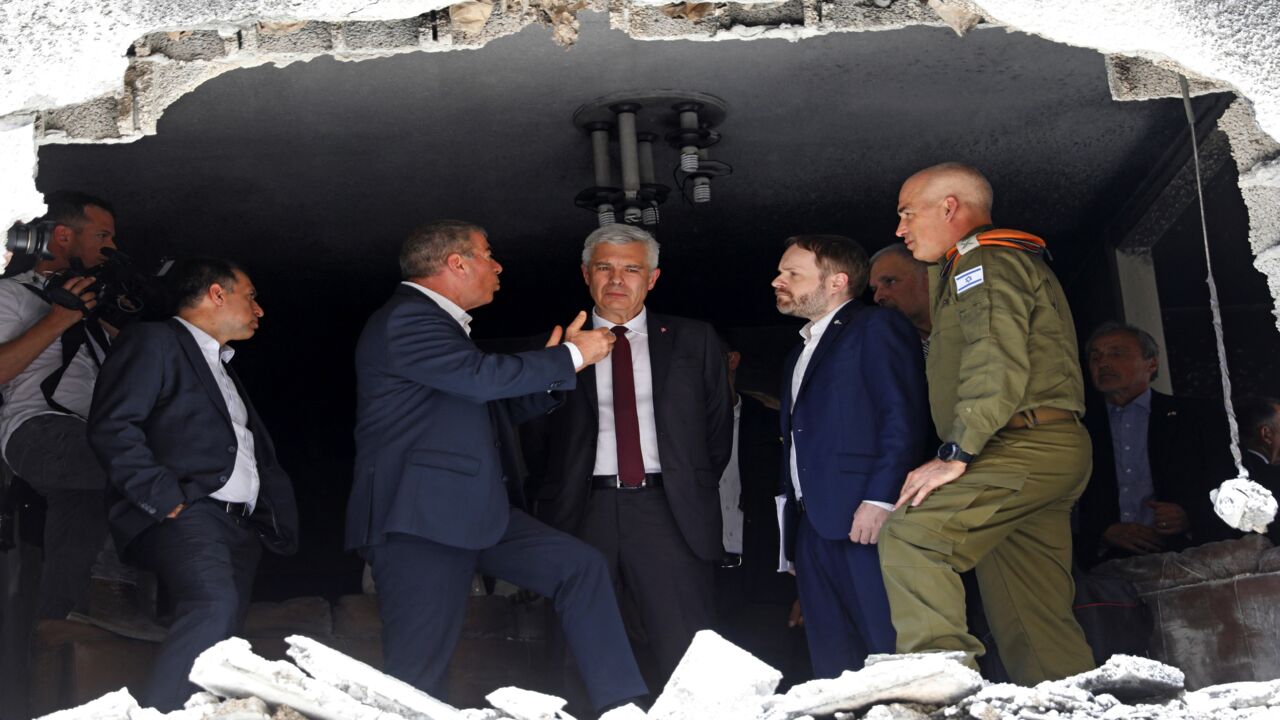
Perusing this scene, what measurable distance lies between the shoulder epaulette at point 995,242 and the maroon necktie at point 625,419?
1.13 m

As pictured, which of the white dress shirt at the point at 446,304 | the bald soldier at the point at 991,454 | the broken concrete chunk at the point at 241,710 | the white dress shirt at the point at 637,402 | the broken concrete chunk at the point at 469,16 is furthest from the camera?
the white dress shirt at the point at 637,402

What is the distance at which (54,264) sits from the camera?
175 inches

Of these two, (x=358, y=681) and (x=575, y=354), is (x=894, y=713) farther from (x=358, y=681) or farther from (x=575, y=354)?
(x=575, y=354)

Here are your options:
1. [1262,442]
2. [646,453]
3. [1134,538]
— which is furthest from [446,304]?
[1262,442]

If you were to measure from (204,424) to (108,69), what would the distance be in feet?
4.18

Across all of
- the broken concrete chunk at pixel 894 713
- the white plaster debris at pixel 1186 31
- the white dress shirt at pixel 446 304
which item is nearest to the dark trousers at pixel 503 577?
the white dress shirt at pixel 446 304

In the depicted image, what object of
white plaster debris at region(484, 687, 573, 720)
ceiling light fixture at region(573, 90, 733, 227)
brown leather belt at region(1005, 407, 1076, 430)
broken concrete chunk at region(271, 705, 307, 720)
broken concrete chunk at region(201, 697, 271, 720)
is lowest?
white plaster debris at region(484, 687, 573, 720)

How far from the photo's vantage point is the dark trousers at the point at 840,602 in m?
3.63

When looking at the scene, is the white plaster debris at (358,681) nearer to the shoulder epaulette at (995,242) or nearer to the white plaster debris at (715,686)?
the white plaster debris at (715,686)

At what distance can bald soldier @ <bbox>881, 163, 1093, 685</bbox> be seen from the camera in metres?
3.29

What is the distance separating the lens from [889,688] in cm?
264

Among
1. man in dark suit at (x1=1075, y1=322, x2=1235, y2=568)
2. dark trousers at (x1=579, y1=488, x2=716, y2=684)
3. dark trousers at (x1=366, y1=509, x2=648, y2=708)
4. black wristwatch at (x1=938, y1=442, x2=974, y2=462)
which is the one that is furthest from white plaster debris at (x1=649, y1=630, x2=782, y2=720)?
man in dark suit at (x1=1075, y1=322, x2=1235, y2=568)

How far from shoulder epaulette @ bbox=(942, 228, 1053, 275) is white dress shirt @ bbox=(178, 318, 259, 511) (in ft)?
6.71

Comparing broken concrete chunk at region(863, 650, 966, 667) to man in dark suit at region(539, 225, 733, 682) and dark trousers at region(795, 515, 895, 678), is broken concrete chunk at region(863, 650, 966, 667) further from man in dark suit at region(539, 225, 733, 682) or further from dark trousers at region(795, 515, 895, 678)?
man in dark suit at region(539, 225, 733, 682)
